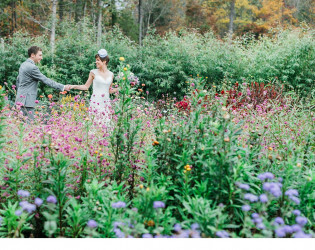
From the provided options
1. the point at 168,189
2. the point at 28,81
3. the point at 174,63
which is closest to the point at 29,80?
the point at 28,81

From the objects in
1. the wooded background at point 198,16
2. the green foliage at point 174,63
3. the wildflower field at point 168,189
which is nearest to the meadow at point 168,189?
the wildflower field at point 168,189

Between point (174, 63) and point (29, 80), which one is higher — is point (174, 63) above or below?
above

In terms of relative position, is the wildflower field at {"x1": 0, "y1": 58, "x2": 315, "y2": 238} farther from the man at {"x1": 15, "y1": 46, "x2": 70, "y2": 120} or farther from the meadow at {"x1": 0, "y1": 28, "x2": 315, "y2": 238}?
the man at {"x1": 15, "y1": 46, "x2": 70, "y2": 120}

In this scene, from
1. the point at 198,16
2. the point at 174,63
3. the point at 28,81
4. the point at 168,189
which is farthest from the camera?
the point at 198,16

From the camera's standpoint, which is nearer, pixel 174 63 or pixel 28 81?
pixel 28 81

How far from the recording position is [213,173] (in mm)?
2354

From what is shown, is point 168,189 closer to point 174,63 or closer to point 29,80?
point 29,80

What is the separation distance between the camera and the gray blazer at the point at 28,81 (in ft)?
17.1

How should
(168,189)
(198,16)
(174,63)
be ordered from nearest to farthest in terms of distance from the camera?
(168,189), (174,63), (198,16)

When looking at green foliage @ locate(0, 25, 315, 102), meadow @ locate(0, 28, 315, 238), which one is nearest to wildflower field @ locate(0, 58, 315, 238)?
meadow @ locate(0, 28, 315, 238)

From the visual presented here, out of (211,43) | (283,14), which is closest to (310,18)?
(283,14)

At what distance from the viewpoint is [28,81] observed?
5.29 metres

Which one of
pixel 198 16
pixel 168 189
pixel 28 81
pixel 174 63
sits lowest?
pixel 168 189

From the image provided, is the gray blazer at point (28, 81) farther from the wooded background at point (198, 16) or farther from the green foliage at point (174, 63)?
the wooded background at point (198, 16)
